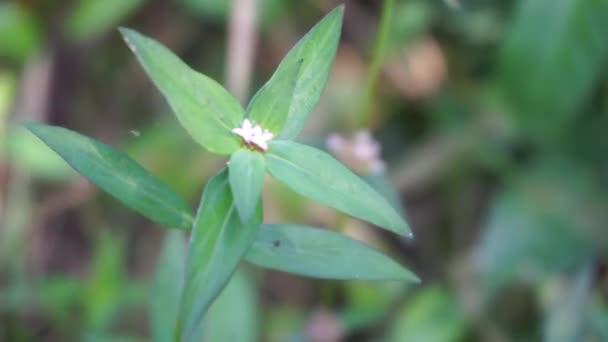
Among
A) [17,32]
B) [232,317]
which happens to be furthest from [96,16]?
[232,317]

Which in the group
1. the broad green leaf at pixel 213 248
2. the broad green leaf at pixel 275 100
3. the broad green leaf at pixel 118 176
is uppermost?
the broad green leaf at pixel 275 100

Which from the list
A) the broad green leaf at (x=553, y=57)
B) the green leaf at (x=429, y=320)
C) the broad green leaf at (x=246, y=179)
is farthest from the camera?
the green leaf at (x=429, y=320)

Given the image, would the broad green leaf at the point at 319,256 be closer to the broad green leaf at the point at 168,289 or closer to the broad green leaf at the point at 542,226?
the broad green leaf at the point at 168,289

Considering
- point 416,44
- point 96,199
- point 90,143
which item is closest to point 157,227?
point 96,199

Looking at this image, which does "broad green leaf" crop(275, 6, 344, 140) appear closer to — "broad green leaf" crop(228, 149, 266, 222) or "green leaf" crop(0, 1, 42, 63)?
"broad green leaf" crop(228, 149, 266, 222)

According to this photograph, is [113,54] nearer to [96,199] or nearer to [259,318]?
[96,199]

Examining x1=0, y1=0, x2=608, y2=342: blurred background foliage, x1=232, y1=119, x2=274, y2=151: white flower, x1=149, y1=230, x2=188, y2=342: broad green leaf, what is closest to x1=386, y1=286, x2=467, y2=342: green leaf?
x1=0, y1=0, x2=608, y2=342: blurred background foliage

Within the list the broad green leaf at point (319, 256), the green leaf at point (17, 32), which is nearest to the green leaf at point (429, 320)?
the broad green leaf at point (319, 256)
